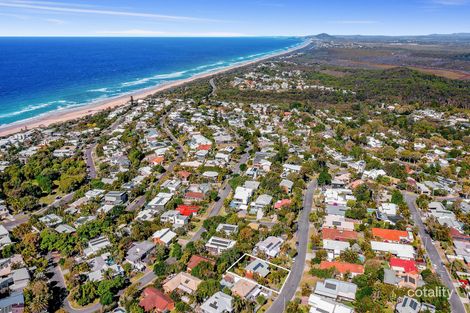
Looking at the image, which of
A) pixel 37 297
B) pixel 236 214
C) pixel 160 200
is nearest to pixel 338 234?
pixel 236 214

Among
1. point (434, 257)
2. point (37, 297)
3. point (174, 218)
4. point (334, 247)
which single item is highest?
point (37, 297)

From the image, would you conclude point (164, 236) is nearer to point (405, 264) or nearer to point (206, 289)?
point (206, 289)

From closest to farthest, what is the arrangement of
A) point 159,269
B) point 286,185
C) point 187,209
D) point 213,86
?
point 159,269
point 187,209
point 286,185
point 213,86

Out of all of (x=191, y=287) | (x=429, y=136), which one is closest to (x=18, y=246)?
(x=191, y=287)

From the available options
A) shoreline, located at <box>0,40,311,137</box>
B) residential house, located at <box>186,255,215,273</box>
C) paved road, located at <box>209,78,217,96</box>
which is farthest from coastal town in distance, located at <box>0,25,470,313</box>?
paved road, located at <box>209,78,217,96</box>

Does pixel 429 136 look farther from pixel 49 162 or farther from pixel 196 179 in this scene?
pixel 49 162

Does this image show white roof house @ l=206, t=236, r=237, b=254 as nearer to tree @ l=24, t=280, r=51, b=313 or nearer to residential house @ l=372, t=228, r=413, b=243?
tree @ l=24, t=280, r=51, b=313

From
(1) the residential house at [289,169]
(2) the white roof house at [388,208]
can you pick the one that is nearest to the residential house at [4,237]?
(1) the residential house at [289,169]
